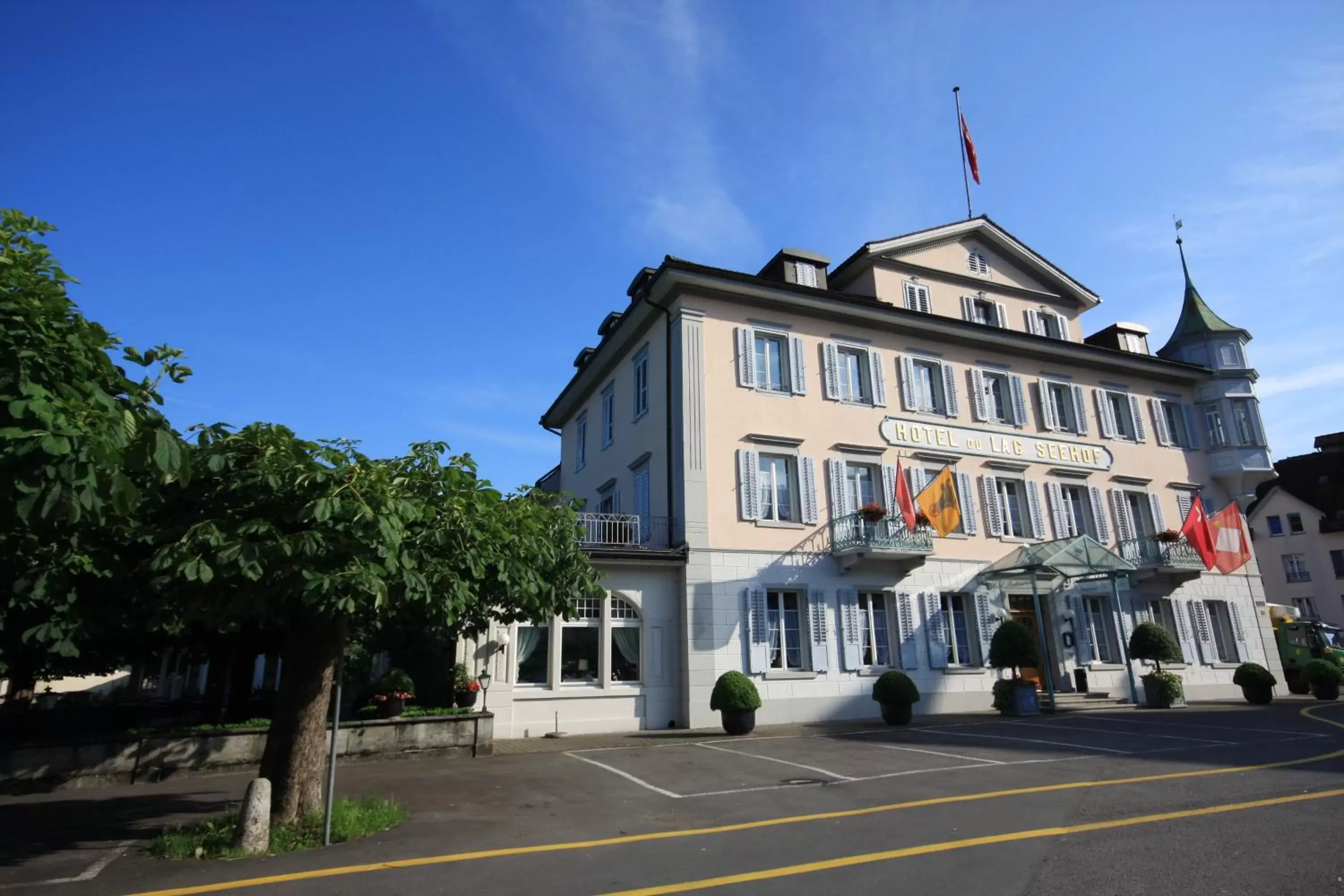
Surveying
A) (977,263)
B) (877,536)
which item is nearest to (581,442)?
(877,536)

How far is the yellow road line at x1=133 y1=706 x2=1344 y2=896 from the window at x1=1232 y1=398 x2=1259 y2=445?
18.8 m

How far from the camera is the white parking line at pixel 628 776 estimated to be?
364 inches

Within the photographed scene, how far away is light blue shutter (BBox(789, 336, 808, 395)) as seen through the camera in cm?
1992

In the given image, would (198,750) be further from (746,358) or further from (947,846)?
(746,358)

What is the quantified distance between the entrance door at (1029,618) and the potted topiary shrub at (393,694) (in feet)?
51.3

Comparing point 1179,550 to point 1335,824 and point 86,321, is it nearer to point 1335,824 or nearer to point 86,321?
point 1335,824

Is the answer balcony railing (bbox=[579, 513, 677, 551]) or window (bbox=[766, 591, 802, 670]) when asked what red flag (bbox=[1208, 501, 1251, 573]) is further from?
balcony railing (bbox=[579, 513, 677, 551])

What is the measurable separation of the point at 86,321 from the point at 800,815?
7.38 m

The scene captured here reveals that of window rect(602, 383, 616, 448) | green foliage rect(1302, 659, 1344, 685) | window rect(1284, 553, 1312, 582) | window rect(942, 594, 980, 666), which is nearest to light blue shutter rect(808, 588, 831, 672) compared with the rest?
window rect(942, 594, 980, 666)

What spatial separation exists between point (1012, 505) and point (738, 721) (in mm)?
11713

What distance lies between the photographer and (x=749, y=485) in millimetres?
18500

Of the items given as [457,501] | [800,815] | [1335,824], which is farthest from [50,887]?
[1335,824]

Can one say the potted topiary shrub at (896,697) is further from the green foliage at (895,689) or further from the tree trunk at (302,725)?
the tree trunk at (302,725)

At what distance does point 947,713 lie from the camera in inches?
738
